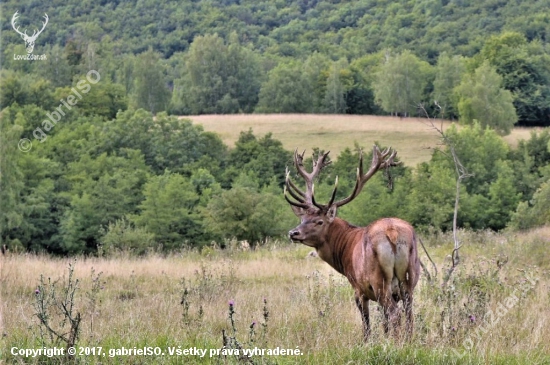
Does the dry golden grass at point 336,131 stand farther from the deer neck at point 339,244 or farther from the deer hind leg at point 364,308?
the deer hind leg at point 364,308

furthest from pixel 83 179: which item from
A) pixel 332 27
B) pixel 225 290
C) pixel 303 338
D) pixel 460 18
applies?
pixel 332 27

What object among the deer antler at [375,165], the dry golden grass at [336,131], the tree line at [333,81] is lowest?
the deer antler at [375,165]

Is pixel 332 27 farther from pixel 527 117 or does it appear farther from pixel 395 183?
pixel 395 183

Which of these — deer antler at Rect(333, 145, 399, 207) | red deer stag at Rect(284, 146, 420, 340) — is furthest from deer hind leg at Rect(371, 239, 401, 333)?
deer antler at Rect(333, 145, 399, 207)

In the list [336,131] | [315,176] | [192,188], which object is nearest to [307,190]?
[315,176]

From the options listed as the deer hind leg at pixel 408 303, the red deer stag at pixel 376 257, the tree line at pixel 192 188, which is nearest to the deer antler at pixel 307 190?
the red deer stag at pixel 376 257

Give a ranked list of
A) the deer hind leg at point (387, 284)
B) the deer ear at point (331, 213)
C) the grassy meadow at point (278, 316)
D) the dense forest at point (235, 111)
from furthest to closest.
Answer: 1. the dense forest at point (235, 111)
2. the deer ear at point (331, 213)
3. the deer hind leg at point (387, 284)
4. the grassy meadow at point (278, 316)

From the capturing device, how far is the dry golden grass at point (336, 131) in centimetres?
5812

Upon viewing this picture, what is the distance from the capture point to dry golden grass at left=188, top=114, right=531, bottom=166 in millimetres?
58125

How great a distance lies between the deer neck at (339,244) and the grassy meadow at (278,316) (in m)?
0.48

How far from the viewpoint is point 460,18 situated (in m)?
125

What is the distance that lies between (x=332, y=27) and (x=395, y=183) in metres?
109

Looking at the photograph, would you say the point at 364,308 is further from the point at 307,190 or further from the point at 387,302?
the point at 307,190

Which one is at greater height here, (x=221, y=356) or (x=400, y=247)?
(x=400, y=247)
